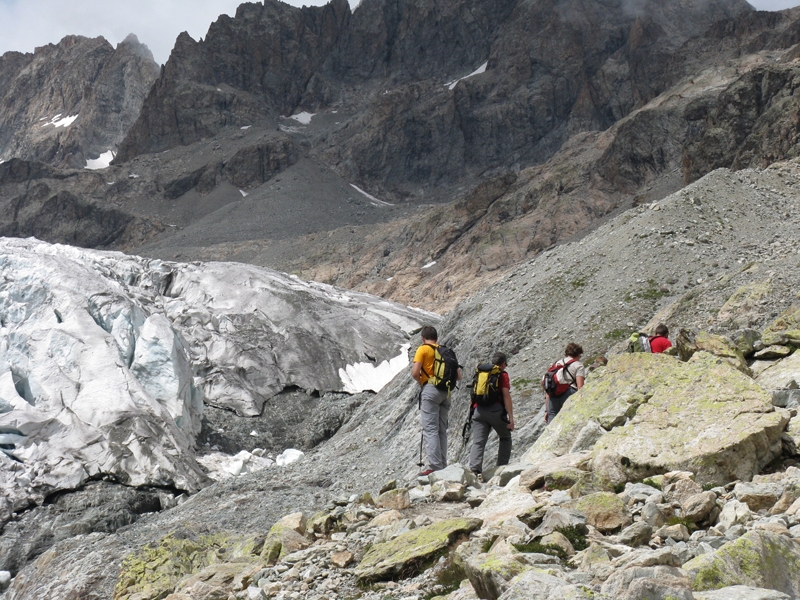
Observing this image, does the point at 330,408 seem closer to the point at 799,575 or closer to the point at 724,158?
the point at 799,575

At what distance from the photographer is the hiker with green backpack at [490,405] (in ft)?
42.3

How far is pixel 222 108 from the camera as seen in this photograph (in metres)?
195

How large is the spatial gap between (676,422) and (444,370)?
3908mm

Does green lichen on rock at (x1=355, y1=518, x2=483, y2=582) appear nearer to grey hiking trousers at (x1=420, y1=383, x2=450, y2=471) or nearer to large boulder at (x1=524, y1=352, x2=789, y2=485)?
Answer: large boulder at (x1=524, y1=352, x2=789, y2=485)

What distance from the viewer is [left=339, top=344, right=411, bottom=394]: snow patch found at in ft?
140

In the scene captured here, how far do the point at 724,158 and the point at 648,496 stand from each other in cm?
6871

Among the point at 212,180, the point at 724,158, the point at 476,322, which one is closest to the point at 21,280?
the point at 476,322

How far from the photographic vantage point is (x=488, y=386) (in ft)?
42.5

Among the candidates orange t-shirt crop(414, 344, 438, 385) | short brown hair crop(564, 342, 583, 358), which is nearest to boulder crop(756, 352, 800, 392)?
short brown hair crop(564, 342, 583, 358)

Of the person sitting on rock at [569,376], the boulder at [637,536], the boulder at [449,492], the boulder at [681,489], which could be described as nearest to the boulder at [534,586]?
the boulder at [637,536]

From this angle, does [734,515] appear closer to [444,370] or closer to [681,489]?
[681,489]

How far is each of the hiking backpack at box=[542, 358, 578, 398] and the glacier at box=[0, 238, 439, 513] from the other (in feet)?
57.3

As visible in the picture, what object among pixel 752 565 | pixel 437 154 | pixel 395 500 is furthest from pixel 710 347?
pixel 437 154

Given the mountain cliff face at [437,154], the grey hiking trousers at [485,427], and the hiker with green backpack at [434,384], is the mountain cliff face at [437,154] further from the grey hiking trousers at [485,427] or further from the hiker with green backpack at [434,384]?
the grey hiking trousers at [485,427]
